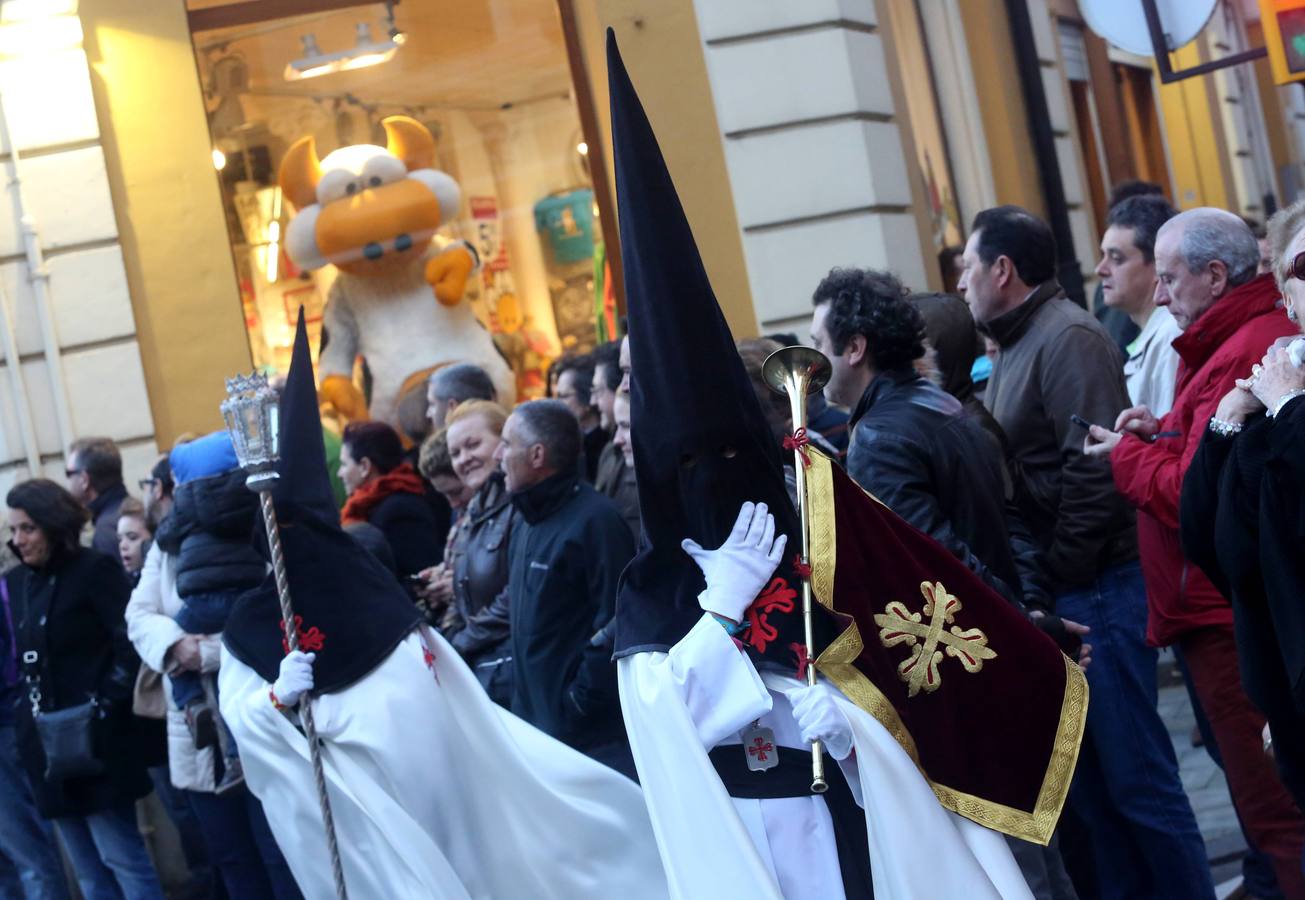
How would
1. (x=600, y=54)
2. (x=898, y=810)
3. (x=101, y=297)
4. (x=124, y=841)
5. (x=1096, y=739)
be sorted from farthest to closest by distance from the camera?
(x=600, y=54) < (x=101, y=297) < (x=124, y=841) < (x=1096, y=739) < (x=898, y=810)

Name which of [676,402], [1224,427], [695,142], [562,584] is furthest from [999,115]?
[676,402]

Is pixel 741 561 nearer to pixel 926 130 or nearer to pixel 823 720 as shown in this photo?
pixel 823 720

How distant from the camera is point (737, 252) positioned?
10.0 metres

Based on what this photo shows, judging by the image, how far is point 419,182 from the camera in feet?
35.1

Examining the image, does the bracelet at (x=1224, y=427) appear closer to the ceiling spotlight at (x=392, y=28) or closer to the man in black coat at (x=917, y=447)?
the man in black coat at (x=917, y=447)

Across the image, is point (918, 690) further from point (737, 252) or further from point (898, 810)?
point (737, 252)

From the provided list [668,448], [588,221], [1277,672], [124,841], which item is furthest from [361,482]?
[1277,672]

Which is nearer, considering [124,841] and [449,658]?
[449,658]

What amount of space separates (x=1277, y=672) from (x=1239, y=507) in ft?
1.21

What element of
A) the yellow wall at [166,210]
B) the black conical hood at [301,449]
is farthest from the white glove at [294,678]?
the yellow wall at [166,210]

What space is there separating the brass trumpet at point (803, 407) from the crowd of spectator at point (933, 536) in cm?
26

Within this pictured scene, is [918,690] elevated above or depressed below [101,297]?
below

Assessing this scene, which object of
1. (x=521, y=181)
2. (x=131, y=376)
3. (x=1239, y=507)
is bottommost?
(x=1239, y=507)

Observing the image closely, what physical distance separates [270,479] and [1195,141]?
15.3 meters
